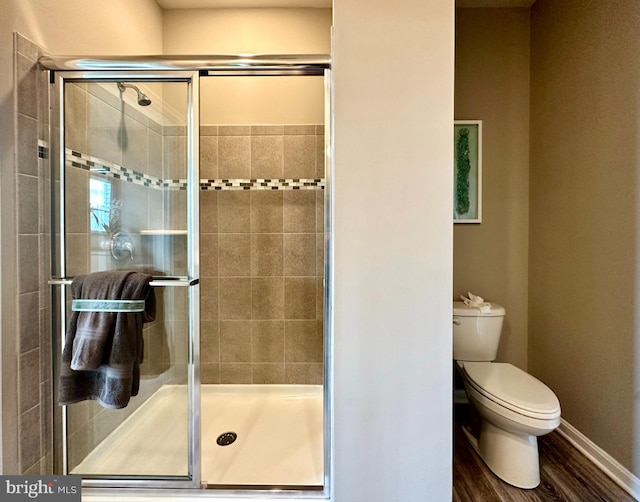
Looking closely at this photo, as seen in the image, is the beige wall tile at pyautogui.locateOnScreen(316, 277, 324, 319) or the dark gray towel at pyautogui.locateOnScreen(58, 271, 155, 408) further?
the beige wall tile at pyautogui.locateOnScreen(316, 277, 324, 319)

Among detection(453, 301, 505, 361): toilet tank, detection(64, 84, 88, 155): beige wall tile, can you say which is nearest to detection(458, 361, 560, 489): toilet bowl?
detection(453, 301, 505, 361): toilet tank

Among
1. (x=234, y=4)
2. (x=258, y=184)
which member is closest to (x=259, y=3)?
(x=234, y=4)

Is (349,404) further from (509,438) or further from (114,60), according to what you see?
(114,60)

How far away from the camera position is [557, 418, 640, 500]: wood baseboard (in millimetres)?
1476

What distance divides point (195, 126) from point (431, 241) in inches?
43.1

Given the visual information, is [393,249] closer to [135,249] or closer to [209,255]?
[135,249]

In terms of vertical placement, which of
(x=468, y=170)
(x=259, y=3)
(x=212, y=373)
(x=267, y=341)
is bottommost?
(x=212, y=373)

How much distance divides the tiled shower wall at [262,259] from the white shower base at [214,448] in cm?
37

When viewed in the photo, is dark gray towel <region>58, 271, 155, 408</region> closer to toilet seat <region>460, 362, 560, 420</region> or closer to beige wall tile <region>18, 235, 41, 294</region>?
beige wall tile <region>18, 235, 41, 294</region>

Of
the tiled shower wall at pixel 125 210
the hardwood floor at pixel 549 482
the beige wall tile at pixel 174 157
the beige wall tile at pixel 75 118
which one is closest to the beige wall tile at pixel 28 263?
the tiled shower wall at pixel 125 210

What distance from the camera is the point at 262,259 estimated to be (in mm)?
2273

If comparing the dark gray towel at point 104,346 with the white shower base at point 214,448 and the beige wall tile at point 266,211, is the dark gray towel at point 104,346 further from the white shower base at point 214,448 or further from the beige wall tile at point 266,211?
the beige wall tile at point 266,211

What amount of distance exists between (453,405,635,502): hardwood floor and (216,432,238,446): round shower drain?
1.17 metres

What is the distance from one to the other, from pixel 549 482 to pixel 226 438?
167 cm
